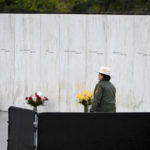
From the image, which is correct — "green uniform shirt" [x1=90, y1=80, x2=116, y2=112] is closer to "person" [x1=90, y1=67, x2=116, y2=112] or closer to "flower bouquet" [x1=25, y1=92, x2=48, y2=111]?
"person" [x1=90, y1=67, x2=116, y2=112]

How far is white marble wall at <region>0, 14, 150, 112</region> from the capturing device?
55.2 feet

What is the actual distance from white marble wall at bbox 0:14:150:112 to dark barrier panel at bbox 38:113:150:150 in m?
8.95

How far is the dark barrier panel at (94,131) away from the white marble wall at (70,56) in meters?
8.95

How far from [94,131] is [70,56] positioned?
30.5 ft

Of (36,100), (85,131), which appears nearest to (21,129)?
(85,131)

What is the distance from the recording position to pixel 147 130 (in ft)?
26.0

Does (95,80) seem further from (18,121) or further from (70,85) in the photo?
→ (18,121)

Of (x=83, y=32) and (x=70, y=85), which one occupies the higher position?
(x=83, y=32)

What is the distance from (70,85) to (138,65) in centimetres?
211

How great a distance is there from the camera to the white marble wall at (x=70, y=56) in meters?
16.8

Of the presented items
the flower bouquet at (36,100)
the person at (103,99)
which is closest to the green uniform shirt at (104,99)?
the person at (103,99)

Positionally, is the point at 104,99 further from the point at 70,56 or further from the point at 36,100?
the point at 70,56

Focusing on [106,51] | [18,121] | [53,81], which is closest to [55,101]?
[53,81]

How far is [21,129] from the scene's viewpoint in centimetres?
788
